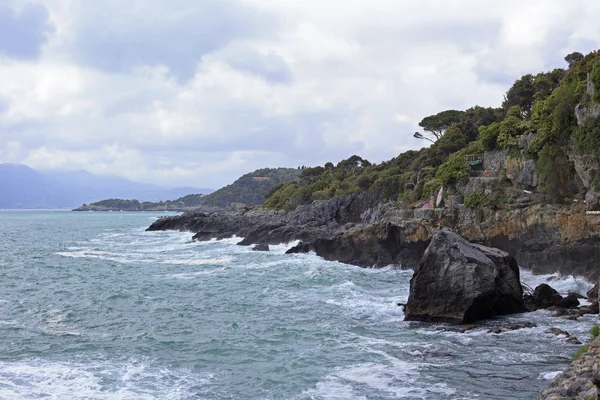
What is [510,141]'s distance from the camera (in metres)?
39.1

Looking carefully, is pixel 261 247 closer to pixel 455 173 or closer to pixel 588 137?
pixel 455 173

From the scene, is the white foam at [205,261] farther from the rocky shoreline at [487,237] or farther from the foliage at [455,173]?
the foliage at [455,173]

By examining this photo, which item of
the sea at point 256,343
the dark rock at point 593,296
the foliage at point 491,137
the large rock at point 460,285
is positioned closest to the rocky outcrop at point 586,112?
the sea at point 256,343

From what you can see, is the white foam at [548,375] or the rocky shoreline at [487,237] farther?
the rocky shoreline at [487,237]

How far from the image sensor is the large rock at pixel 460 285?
21.1 metres

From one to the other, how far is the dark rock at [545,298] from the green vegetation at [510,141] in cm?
948

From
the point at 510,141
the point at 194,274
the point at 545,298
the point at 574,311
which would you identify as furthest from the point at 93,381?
the point at 510,141

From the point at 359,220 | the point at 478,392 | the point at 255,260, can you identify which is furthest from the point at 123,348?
the point at 359,220

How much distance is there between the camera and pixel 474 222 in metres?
36.7

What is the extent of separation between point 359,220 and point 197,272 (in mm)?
31248

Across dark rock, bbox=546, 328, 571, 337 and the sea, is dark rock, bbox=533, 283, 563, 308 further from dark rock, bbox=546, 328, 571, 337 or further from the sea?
dark rock, bbox=546, 328, 571, 337

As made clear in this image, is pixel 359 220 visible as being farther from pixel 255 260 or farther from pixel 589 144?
pixel 589 144

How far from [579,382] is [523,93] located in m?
51.5

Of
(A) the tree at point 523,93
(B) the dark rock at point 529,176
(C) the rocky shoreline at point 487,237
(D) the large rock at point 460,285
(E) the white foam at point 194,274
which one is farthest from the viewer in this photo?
(A) the tree at point 523,93
